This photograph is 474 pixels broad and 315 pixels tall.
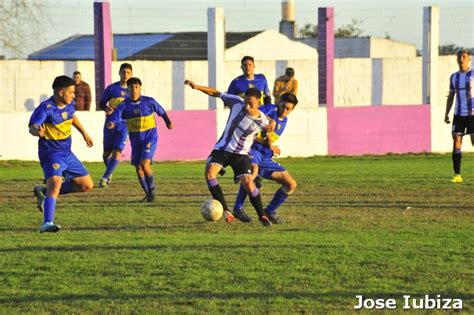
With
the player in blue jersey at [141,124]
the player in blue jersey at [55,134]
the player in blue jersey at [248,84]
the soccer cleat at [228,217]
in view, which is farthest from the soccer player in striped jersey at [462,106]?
the player in blue jersey at [55,134]

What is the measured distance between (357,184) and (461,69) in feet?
8.17

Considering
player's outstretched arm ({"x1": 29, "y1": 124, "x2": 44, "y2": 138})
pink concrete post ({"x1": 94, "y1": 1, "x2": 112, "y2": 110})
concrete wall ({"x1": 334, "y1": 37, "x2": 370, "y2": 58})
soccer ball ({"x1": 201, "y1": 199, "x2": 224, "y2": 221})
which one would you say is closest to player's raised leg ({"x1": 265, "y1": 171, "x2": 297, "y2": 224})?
soccer ball ({"x1": 201, "y1": 199, "x2": 224, "y2": 221})

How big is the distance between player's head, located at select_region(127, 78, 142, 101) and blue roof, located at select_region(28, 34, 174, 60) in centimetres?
1287

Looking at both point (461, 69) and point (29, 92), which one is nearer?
point (461, 69)

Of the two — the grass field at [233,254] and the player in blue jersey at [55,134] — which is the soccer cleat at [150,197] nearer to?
the grass field at [233,254]

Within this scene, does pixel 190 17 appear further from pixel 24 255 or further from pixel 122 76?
pixel 24 255

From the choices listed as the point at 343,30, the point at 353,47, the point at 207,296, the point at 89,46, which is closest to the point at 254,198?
the point at 207,296

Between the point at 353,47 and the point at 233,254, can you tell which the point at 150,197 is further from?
the point at 353,47

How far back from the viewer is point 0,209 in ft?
49.5

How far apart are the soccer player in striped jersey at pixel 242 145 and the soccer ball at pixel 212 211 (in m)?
0.11

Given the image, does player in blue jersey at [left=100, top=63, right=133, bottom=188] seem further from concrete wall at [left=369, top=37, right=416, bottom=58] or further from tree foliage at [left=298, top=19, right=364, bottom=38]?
concrete wall at [left=369, top=37, right=416, bottom=58]

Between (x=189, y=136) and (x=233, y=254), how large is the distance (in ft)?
51.0

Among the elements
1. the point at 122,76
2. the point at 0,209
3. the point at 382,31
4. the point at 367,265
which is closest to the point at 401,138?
the point at 382,31

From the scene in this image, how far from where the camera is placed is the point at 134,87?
16.4 meters
